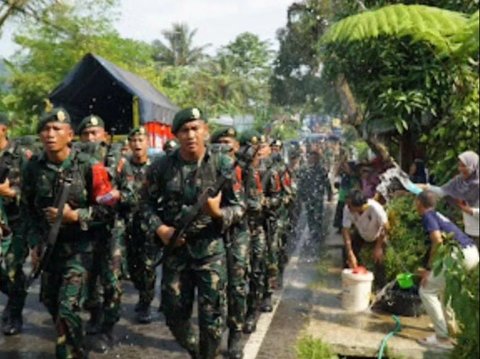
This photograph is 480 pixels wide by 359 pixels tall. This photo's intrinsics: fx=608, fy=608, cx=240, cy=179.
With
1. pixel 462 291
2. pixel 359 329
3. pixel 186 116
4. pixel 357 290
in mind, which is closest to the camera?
pixel 462 291

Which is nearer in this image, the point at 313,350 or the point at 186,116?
the point at 186,116

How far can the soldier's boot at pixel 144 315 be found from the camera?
245 inches

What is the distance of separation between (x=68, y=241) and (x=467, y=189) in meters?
3.28

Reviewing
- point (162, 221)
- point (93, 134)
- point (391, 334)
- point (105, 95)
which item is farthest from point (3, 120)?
point (105, 95)

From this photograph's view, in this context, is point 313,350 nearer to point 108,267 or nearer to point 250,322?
point 250,322

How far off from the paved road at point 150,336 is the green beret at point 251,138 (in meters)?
1.87

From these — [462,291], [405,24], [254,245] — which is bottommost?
[254,245]

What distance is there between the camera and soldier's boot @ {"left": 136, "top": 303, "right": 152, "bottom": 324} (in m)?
6.21

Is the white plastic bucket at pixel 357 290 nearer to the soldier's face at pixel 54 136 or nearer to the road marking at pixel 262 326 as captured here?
the road marking at pixel 262 326

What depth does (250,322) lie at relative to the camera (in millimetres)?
5875

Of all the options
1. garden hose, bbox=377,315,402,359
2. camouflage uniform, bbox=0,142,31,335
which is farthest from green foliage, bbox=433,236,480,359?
camouflage uniform, bbox=0,142,31,335

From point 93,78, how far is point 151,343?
8190 mm

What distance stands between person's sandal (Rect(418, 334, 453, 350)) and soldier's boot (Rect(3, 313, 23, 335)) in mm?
3707

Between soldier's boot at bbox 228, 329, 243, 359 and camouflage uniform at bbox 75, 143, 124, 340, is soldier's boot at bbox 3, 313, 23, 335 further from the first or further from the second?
soldier's boot at bbox 228, 329, 243, 359
